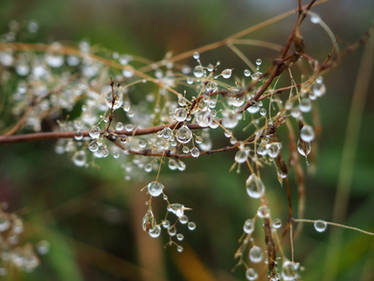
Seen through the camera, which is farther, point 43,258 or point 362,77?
point 362,77

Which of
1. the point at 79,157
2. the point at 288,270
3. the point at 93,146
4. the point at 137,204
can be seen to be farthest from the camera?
the point at 137,204

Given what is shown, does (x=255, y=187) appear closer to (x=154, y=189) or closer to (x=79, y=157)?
(x=154, y=189)

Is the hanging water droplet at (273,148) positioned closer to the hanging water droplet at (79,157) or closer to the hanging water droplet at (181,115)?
the hanging water droplet at (181,115)

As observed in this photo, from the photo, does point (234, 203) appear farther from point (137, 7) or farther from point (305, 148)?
point (137, 7)

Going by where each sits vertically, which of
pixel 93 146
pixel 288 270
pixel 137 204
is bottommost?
pixel 288 270

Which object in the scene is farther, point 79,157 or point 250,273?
point 79,157

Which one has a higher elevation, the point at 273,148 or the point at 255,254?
the point at 273,148

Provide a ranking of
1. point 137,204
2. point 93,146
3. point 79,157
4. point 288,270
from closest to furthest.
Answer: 1. point 288,270
2. point 93,146
3. point 79,157
4. point 137,204

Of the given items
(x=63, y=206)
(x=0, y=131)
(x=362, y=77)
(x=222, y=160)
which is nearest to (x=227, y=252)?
(x=222, y=160)

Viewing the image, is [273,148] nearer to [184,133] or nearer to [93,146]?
[184,133]

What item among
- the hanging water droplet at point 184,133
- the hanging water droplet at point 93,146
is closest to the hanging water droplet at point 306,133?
the hanging water droplet at point 184,133

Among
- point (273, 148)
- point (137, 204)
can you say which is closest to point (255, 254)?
point (273, 148)
